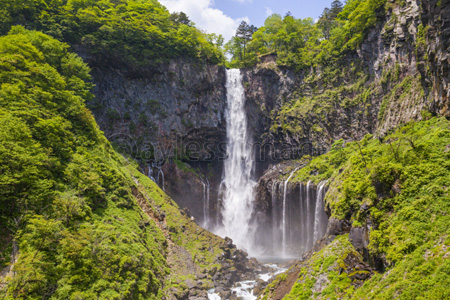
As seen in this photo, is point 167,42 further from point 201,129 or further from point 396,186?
point 396,186

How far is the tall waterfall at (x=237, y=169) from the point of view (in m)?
37.7

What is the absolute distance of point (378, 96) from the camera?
90.3 feet

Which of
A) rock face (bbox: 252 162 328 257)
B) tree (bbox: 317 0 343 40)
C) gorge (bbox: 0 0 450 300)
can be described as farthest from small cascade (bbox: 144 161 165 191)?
tree (bbox: 317 0 343 40)

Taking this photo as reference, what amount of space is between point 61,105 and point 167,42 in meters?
22.5

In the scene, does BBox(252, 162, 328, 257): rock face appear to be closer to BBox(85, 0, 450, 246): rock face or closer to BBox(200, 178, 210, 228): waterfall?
BBox(85, 0, 450, 246): rock face

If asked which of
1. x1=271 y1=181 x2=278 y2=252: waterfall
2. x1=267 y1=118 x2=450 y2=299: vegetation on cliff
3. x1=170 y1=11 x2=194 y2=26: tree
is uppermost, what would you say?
x1=170 y1=11 x2=194 y2=26: tree

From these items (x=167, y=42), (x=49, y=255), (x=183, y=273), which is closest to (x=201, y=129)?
(x=167, y=42)

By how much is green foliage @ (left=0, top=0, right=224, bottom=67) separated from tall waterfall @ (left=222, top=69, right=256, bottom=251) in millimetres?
6303

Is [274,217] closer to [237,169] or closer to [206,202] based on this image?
[237,169]

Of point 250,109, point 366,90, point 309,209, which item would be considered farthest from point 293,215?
point 250,109

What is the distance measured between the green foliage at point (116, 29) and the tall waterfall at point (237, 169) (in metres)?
6.30

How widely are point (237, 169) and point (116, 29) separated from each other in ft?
85.7

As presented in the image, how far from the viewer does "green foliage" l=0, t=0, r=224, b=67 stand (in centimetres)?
3075

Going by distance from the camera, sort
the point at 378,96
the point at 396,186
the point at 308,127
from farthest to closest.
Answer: the point at 308,127 < the point at 378,96 < the point at 396,186
